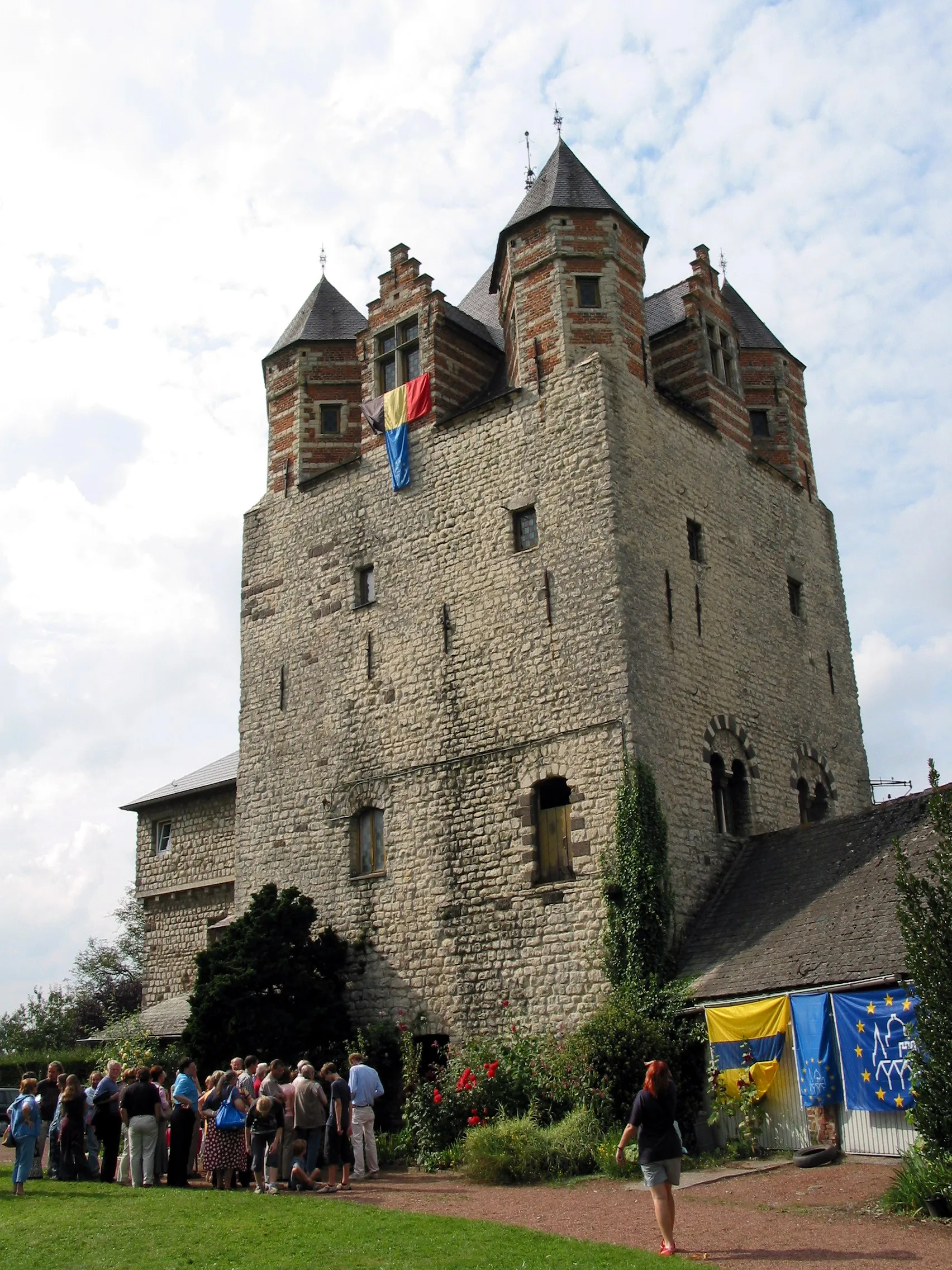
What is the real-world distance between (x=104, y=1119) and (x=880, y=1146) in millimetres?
9043

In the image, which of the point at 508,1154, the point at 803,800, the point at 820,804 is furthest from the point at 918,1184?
the point at 820,804

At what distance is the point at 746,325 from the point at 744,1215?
19573mm

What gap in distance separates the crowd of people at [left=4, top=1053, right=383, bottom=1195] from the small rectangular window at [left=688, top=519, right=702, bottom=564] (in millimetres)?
10329

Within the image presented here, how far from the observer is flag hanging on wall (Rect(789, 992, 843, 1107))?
1368 cm

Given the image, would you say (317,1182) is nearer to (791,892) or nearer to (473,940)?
(473,940)

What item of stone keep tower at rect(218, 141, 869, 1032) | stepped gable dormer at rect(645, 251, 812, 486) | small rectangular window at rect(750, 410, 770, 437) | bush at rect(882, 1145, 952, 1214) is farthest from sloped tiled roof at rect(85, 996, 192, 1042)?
small rectangular window at rect(750, 410, 770, 437)

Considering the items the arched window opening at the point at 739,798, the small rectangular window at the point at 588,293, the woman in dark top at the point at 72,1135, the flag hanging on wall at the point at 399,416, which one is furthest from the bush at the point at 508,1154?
the small rectangular window at the point at 588,293

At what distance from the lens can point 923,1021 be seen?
1059 cm

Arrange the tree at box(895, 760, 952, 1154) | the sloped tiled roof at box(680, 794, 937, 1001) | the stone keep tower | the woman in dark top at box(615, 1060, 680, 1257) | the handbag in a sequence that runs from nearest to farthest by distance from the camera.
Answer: the woman in dark top at box(615, 1060, 680, 1257) < the tree at box(895, 760, 952, 1154) < the handbag < the sloped tiled roof at box(680, 794, 937, 1001) < the stone keep tower

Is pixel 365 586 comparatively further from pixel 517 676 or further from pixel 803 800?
pixel 803 800

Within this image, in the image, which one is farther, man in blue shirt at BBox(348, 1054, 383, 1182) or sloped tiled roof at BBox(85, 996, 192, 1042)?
sloped tiled roof at BBox(85, 996, 192, 1042)

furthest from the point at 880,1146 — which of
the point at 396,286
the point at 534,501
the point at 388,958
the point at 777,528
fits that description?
the point at 396,286

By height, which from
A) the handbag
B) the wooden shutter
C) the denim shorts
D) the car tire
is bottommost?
the car tire

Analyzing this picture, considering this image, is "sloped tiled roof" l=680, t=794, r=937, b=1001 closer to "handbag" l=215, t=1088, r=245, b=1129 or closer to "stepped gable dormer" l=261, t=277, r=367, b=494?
"handbag" l=215, t=1088, r=245, b=1129
